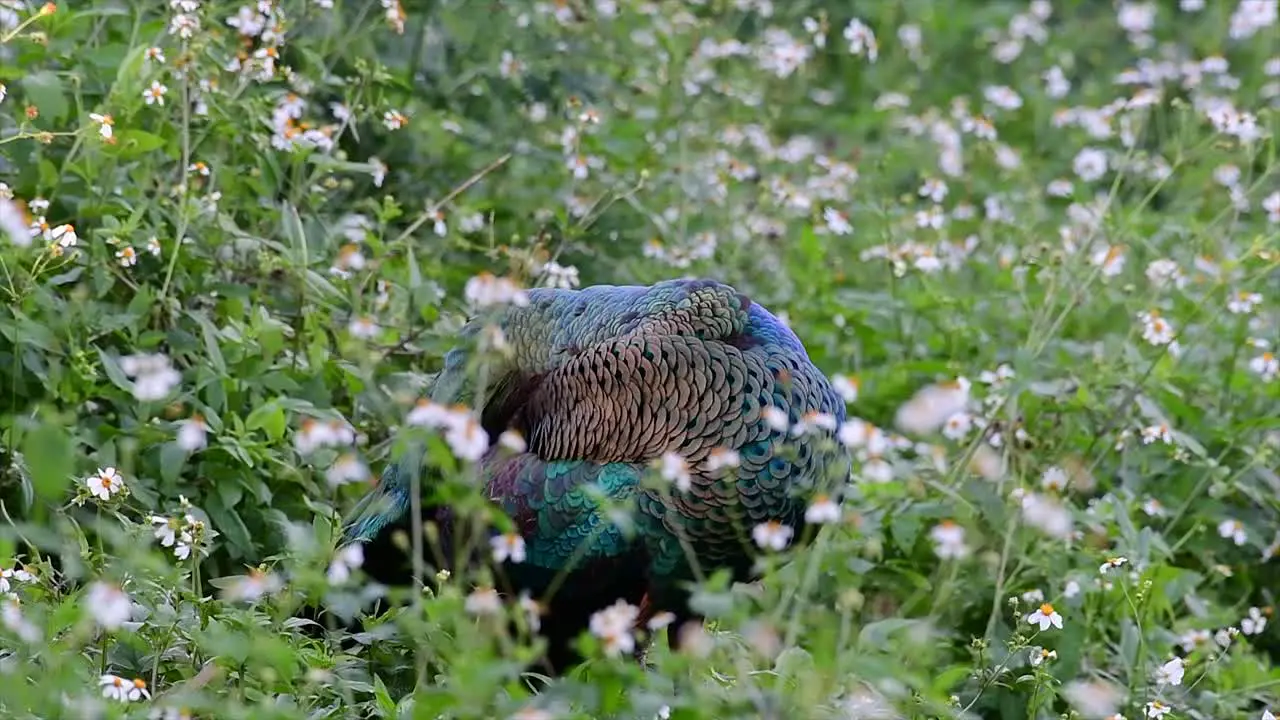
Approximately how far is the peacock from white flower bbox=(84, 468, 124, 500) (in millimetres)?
495

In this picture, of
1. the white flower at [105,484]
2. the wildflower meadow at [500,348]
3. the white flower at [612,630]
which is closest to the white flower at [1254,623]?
the wildflower meadow at [500,348]

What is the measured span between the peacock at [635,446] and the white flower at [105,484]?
1.62 feet

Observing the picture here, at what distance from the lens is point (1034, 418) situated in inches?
183

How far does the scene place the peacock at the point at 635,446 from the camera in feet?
11.1

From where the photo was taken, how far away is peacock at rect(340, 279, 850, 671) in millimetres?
3385

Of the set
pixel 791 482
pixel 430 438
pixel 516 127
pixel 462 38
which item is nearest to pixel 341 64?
pixel 462 38

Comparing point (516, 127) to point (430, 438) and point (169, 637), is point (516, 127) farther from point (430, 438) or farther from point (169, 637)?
point (430, 438)

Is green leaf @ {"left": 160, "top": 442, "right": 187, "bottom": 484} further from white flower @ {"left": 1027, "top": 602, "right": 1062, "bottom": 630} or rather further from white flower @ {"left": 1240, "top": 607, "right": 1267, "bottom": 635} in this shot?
white flower @ {"left": 1240, "top": 607, "right": 1267, "bottom": 635}

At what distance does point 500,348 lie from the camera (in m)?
2.67

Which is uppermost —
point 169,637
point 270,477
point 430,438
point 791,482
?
point 430,438

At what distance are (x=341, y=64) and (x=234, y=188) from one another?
937 millimetres

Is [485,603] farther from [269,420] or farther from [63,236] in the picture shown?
[63,236]

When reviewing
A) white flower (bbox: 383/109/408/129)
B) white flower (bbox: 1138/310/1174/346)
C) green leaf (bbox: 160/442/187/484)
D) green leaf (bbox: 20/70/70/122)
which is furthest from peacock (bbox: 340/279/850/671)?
white flower (bbox: 1138/310/1174/346)

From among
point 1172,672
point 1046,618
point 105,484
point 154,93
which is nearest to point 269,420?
point 105,484
